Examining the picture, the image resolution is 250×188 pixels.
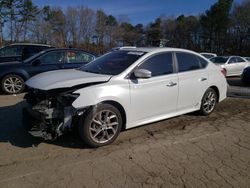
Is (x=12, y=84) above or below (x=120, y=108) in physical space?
above

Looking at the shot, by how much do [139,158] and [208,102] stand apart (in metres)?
2.92

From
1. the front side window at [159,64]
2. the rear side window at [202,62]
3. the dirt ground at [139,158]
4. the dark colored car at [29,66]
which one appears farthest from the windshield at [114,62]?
the dark colored car at [29,66]

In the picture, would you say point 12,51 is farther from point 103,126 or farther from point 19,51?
point 103,126

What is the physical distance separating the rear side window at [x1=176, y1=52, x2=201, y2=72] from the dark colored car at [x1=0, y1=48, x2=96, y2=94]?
177 inches

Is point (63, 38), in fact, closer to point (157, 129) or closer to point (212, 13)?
point (212, 13)

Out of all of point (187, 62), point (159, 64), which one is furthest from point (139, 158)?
point (187, 62)

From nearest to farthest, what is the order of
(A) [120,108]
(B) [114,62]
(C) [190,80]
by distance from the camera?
(A) [120,108]
(B) [114,62]
(C) [190,80]

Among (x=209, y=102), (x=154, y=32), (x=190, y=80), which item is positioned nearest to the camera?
(x=190, y=80)

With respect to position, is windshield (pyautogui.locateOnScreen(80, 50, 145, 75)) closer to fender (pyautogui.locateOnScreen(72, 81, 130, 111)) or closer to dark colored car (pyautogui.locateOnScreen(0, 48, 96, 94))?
fender (pyautogui.locateOnScreen(72, 81, 130, 111))

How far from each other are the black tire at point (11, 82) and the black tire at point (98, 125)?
5.40 m

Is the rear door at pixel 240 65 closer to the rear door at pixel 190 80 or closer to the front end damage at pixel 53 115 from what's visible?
the rear door at pixel 190 80

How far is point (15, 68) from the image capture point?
29.0 ft

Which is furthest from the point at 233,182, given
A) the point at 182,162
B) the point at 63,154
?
the point at 63,154

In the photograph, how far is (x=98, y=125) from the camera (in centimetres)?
445
